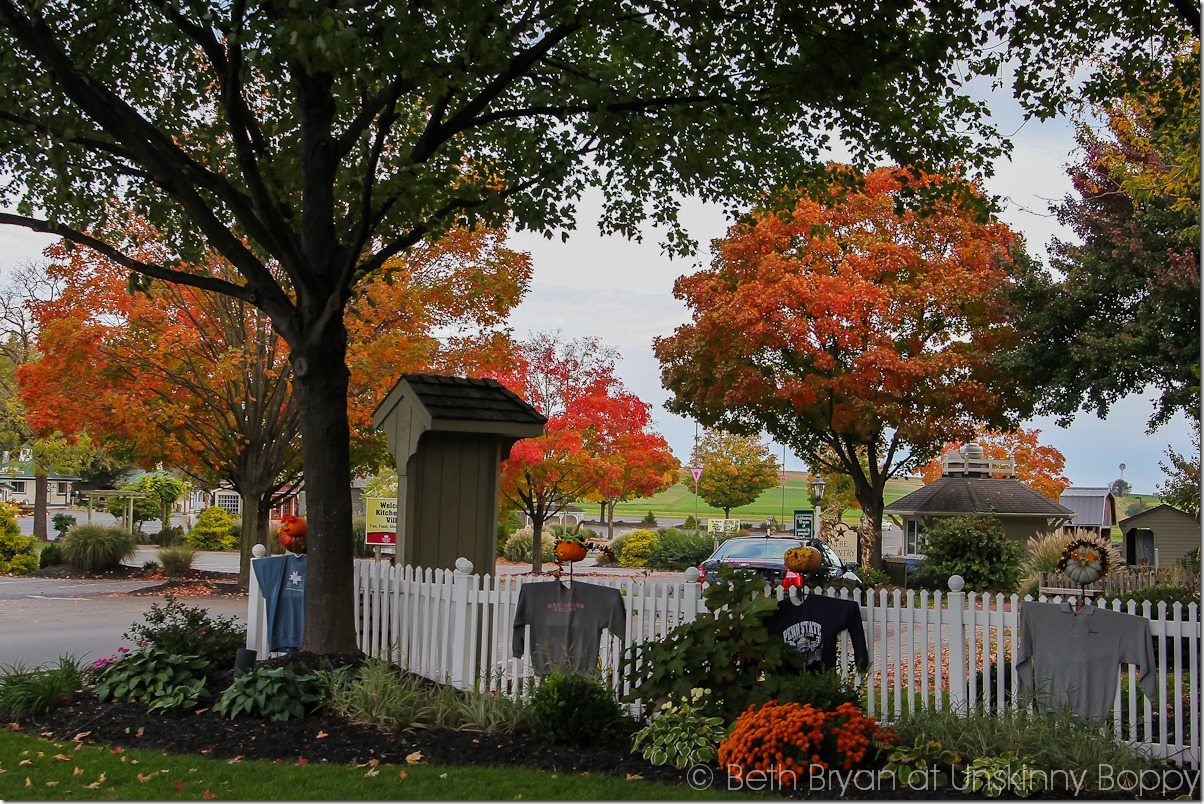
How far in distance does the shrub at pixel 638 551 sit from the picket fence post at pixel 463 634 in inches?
1066

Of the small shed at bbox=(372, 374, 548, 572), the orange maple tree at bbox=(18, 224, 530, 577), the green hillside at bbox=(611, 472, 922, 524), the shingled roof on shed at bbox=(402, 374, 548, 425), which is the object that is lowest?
the green hillside at bbox=(611, 472, 922, 524)

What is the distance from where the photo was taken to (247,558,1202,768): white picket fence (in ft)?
22.6

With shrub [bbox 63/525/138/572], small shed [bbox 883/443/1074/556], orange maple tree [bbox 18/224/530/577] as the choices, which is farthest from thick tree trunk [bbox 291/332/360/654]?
small shed [bbox 883/443/1074/556]

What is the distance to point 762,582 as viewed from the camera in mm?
7230

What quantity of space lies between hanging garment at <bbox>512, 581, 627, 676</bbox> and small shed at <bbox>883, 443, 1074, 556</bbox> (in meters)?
20.7

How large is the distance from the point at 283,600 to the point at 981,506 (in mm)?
22369

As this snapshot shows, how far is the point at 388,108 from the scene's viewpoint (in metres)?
8.78

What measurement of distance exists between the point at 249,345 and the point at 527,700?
1364cm

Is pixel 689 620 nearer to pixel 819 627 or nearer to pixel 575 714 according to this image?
pixel 819 627

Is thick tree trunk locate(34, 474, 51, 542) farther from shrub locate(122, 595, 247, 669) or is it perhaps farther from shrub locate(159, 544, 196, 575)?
shrub locate(122, 595, 247, 669)

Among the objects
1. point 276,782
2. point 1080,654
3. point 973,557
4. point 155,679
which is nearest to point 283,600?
point 155,679

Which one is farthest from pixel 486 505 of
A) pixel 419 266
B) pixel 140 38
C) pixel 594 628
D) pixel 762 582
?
pixel 419 266

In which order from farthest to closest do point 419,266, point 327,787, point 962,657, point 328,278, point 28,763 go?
point 419,266 < point 328,278 < point 962,657 < point 28,763 < point 327,787

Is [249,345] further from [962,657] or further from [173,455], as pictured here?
[962,657]
